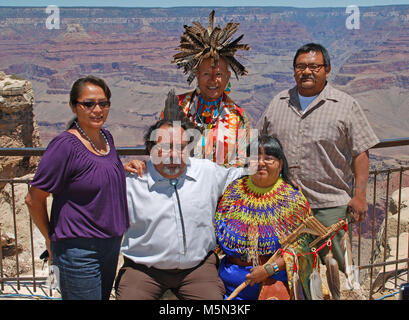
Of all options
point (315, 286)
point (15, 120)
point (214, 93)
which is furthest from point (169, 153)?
point (15, 120)

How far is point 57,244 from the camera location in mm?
2338

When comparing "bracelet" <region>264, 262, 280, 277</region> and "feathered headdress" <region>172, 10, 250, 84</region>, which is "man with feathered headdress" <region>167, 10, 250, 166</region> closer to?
"feathered headdress" <region>172, 10, 250, 84</region>

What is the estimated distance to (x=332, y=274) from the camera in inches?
105

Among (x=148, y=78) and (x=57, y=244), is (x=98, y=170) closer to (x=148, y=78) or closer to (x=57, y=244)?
(x=57, y=244)

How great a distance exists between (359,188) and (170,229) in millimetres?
1291

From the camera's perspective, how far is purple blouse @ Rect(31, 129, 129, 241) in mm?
2244

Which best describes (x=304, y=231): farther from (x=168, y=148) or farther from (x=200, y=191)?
(x=168, y=148)

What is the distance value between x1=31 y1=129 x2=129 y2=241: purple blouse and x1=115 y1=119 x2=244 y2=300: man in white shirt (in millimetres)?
217

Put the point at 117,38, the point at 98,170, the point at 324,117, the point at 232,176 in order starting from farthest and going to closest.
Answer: the point at 117,38 → the point at 324,117 → the point at 232,176 → the point at 98,170

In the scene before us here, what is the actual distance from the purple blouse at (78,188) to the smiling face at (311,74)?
4.87 feet

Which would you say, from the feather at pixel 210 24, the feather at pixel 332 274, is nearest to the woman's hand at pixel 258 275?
the feather at pixel 332 274

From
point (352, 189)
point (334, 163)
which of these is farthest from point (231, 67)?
point (352, 189)

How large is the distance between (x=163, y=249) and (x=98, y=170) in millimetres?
598

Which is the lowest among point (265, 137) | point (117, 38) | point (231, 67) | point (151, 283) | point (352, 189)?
point (151, 283)
